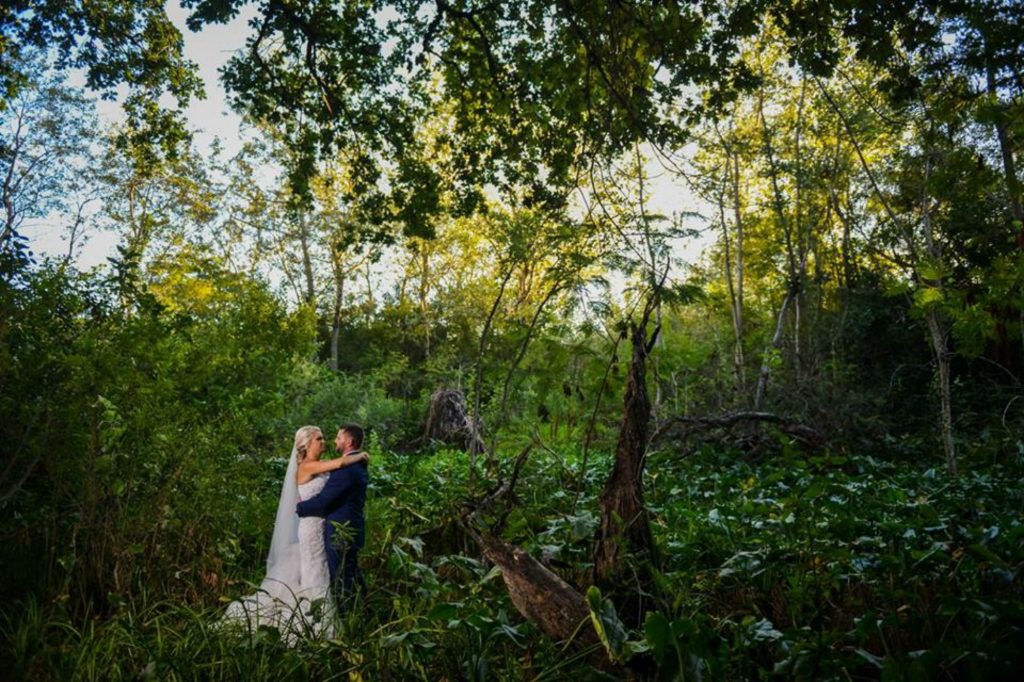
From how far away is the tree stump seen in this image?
1247 centimetres

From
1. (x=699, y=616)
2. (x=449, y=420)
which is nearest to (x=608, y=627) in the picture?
(x=699, y=616)

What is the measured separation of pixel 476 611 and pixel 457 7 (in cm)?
532

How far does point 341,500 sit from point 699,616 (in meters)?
3.08

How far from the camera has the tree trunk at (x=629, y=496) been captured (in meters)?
2.74

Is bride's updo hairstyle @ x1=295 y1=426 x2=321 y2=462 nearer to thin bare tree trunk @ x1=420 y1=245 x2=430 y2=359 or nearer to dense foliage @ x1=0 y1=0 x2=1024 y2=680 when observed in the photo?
dense foliage @ x1=0 y1=0 x2=1024 y2=680

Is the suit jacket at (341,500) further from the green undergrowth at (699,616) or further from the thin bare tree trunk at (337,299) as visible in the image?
the thin bare tree trunk at (337,299)

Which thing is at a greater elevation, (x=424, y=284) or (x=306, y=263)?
(x=306, y=263)

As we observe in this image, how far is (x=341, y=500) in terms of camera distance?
460cm

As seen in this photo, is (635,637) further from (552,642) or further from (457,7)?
(457,7)

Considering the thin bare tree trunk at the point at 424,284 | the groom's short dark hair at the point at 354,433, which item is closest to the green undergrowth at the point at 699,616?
the groom's short dark hair at the point at 354,433

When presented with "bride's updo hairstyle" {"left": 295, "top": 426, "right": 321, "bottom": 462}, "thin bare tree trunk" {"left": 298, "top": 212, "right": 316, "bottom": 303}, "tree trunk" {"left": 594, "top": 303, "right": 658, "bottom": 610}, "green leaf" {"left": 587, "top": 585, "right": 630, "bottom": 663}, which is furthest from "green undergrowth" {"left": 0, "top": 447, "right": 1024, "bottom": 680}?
"thin bare tree trunk" {"left": 298, "top": 212, "right": 316, "bottom": 303}

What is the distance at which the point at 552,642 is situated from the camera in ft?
8.22

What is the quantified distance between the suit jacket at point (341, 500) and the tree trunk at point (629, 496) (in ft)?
7.68

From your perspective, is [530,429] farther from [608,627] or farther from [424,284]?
[424,284]
